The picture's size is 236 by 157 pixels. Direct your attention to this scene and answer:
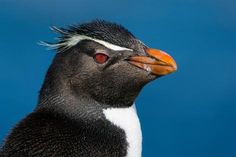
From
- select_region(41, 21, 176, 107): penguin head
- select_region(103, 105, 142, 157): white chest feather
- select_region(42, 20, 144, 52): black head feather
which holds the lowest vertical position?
select_region(103, 105, 142, 157): white chest feather

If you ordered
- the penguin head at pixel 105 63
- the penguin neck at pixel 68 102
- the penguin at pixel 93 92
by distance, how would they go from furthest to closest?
the penguin head at pixel 105 63 < the penguin neck at pixel 68 102 < the penguin at pixel 93 92

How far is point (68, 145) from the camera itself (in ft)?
9.64

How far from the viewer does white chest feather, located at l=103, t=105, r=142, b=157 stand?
3184mm

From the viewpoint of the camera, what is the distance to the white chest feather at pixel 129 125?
125 inches

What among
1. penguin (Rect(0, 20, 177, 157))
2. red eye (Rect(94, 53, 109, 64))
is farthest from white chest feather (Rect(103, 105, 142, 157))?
red eye (Rect(94, 53, 109, 64))

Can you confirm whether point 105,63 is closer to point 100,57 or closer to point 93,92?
point 100,57

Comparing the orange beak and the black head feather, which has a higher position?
the black head feather

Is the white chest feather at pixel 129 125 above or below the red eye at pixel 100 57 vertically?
below

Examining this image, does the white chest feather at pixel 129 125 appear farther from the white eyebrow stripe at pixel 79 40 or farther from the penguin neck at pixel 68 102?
the white eyebrow stripe at pixel 79 40

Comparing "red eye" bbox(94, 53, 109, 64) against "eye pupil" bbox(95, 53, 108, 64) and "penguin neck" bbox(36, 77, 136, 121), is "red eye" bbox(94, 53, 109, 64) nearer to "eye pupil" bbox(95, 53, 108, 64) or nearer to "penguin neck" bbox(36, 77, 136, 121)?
"eye pupil" bbox(95, 53, 108, 64)

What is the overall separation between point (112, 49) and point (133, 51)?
0.14m

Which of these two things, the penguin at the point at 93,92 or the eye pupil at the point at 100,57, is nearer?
the penguin at the point at 93,92

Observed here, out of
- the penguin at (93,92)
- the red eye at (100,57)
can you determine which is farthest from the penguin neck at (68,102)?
the red eye at (100,57)

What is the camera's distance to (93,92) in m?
3.32
